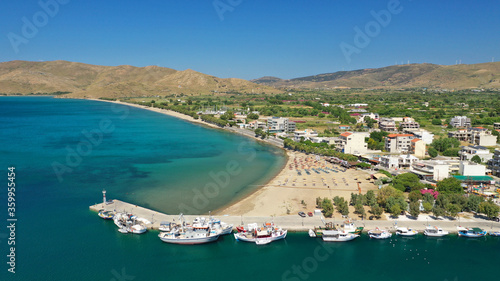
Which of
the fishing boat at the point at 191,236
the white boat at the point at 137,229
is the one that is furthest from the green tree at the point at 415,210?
the white boat at the point at 137,229

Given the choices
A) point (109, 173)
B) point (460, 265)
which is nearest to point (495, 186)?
point (460, 265)

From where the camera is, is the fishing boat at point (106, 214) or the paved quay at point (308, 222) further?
the fishing boat at point (106, 214)

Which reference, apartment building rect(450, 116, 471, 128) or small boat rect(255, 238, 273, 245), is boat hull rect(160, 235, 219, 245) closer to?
small boat rect(255, 238, 273, 245)

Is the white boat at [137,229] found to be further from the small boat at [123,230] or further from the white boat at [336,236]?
the white boat at [336,236]

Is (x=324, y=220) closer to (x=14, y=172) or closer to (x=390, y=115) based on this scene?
(x=14, y=172)

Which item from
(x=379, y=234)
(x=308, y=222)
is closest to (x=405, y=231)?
(x=379, y=234)

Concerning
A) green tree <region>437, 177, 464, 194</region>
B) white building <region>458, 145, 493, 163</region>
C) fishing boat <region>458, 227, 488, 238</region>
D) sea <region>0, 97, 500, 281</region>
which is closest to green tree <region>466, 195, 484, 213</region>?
green tree <region>437, 177, 464, 194</region>
